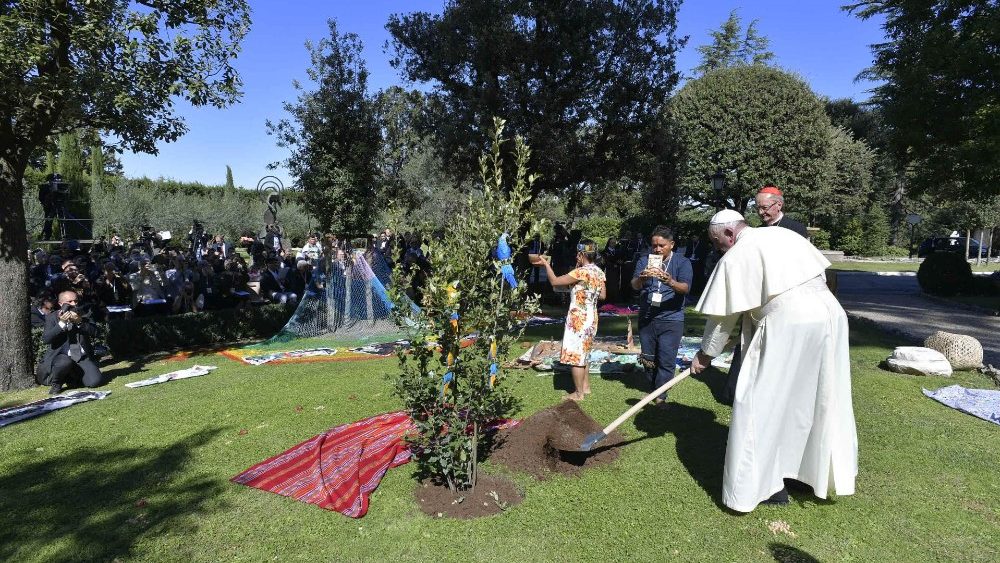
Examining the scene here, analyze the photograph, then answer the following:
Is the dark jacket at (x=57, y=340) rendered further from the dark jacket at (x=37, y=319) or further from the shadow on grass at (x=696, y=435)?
the shadow on grass at (x=696, y=435)

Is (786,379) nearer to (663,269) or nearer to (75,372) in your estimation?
(663,269)

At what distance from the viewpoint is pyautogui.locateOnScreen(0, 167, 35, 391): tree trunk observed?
787 centimetres

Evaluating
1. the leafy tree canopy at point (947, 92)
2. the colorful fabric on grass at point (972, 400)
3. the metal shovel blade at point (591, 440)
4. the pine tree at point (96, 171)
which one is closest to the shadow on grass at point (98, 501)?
the metal shovel blade at point (591, 440)

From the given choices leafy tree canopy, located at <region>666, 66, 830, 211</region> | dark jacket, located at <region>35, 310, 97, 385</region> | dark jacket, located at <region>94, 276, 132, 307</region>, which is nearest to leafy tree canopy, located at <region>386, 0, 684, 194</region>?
dark jacket, located at <region>94, 276, 132, 307</region>

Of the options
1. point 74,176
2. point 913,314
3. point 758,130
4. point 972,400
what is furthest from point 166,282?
point 758,130

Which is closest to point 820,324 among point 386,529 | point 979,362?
point 386,529

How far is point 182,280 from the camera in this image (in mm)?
11977

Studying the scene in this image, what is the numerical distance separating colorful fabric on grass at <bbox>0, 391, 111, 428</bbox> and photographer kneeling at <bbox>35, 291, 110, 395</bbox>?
0.40 metres

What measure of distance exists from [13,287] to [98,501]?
17.4 feet

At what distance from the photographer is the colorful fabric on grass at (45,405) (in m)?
6.63

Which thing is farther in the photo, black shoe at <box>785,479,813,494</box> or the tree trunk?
the tree trunk

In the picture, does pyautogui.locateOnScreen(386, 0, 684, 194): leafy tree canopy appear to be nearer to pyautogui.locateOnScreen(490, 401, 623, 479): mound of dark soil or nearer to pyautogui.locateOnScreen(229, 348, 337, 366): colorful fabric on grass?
pyautogui.locateOnScreen(229, 348, 337, 366): colorful fabric on grass

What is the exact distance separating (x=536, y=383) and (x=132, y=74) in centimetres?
700

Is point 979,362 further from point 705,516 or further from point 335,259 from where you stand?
point 335,259
